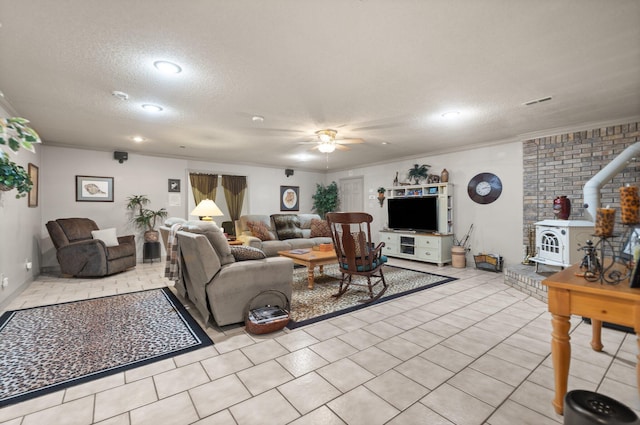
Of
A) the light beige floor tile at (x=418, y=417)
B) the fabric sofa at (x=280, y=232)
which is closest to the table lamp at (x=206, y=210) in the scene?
the fabric sofa at (x=280, y=232)

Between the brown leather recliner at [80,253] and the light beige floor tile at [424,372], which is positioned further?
the brown leather recliner at [80,253]

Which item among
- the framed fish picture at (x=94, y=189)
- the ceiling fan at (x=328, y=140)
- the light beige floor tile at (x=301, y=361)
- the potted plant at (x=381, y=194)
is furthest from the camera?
the potted plant at (x=381, y=194)

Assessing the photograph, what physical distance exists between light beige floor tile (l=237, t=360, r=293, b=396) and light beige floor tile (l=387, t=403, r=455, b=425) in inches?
28.5

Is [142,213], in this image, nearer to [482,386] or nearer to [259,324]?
[259,324]

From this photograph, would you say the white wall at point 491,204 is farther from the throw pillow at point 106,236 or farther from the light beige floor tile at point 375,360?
the throw pillow at point 106,236

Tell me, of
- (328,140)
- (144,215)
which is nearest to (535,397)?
(328,140)

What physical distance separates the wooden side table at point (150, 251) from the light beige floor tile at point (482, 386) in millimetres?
5969

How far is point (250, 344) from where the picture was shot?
7.88 ft

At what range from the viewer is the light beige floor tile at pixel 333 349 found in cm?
219

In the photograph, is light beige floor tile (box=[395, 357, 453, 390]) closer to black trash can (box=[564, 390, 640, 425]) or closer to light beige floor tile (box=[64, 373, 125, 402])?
black trash can (box=[564, 390, 640, 425])

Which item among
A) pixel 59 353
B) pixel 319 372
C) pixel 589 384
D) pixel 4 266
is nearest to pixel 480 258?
pixel 589 384

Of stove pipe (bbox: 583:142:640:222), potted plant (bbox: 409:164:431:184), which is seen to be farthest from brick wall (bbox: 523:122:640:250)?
potted plant (bbox: 409:164:431:184)

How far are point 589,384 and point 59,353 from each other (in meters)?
3.82

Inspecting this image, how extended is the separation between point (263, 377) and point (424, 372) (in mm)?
1107
